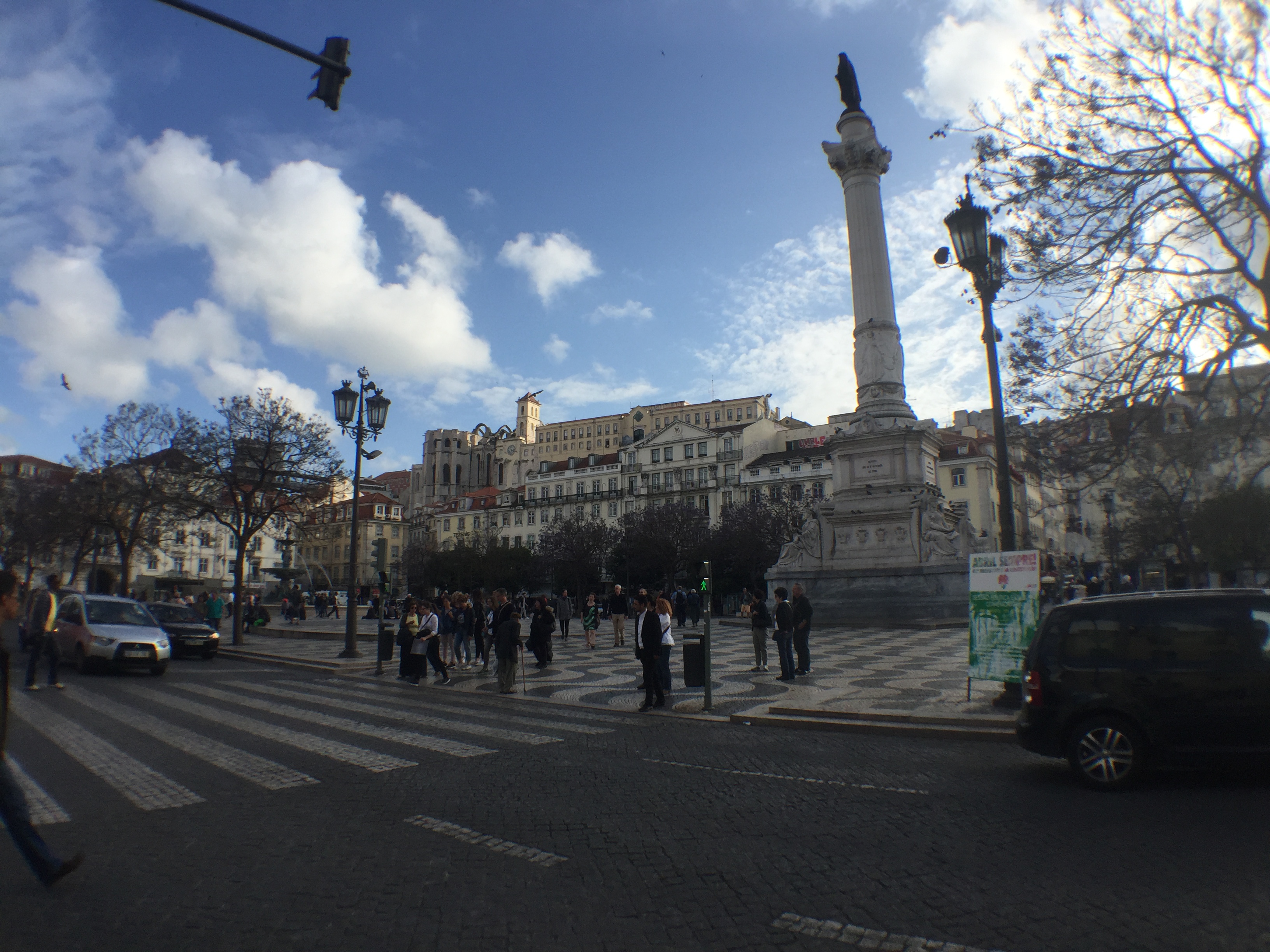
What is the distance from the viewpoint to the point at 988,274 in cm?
1074

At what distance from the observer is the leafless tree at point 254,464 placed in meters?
28.1

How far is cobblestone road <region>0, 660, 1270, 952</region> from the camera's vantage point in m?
3.71

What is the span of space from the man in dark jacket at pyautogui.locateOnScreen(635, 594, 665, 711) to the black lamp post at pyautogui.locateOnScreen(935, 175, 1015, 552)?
197 inches

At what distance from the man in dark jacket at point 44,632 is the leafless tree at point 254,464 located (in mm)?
13497

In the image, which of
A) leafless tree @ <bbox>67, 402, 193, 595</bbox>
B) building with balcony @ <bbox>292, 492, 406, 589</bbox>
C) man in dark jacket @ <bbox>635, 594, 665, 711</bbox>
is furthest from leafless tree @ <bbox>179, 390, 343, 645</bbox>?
building with balcony @ <bbox>292, 492, 406, 589</bbox>

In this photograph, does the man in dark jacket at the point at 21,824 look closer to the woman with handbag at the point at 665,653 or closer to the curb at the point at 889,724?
the curb at the point at 889,724

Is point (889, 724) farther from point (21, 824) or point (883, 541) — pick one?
point (883, 541)

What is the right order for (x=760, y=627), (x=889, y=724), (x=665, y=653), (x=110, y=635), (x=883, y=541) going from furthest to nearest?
(x=883, y=541)
(x=110, y=635)
(x=760, y=627)
(x=665, y=653)
(x=889, y=724)

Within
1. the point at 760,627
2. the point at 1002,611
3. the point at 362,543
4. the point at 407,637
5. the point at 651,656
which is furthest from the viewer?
the point at 362,543

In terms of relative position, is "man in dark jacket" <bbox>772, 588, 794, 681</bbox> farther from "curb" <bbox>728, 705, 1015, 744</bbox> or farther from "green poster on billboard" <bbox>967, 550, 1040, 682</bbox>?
"green poster on billboard" <bbox>967, 550, 1040, 682</bbox>

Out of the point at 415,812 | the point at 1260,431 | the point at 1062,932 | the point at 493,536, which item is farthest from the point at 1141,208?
the point at 493,536

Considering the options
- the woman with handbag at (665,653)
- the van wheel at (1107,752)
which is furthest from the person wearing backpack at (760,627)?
the van wheel at (1107,752)

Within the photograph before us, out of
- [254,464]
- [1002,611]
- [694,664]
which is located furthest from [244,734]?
[254,464]

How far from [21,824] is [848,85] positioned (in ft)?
124
